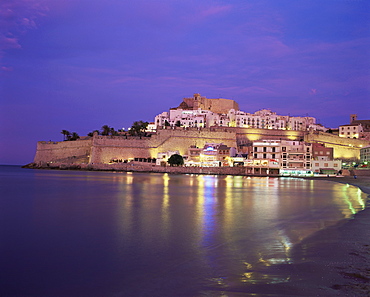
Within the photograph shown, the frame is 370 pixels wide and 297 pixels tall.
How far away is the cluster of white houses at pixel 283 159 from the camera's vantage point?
4419 centimetres

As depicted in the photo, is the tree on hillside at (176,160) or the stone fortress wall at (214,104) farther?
the stone fortress wall at (214,104)

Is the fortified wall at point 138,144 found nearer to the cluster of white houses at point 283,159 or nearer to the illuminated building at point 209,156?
the illuminated building at point 209,156

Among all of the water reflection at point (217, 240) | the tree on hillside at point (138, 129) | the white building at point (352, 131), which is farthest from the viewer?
the white building at point (352, 131)

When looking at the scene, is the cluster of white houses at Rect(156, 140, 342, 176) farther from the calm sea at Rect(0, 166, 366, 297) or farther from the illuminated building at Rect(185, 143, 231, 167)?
the calm sea at Rect(0, 166, 366, 297)

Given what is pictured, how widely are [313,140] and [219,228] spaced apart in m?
49.2

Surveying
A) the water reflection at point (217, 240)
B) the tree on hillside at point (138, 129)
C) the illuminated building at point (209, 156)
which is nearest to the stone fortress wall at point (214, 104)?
the tree on hillside at point (138, 129)

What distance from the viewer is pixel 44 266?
174 inches

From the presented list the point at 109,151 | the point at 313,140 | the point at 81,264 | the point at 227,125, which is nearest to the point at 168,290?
the point at 81,264

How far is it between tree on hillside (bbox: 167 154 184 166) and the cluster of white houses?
3.92m

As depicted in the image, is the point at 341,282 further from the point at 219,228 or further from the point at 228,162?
the point at 228,162

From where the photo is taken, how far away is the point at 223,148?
4872cm

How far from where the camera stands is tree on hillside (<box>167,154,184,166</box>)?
47781 mm

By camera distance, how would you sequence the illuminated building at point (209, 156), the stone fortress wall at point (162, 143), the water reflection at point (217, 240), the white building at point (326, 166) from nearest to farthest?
the water reflection at point (217, 240) → the white building at point (326, 166) → the illuminated building at point (209, 156) → the stone fortress wall at point (162, 143)

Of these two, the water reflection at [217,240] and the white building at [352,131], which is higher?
the white building at [352,131]
